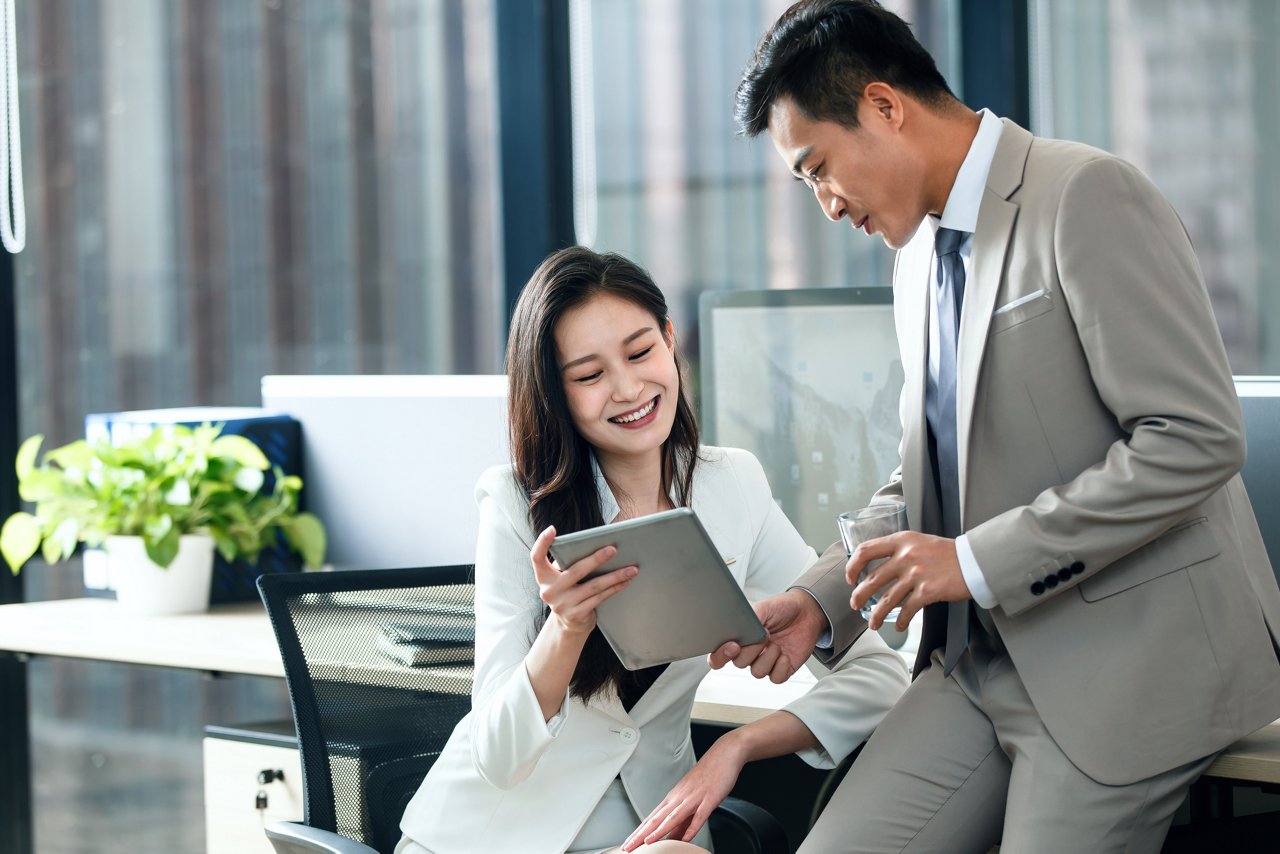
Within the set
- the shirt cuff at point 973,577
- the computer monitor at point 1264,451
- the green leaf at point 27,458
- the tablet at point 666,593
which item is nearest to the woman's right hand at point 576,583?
the tablet at point 666,593

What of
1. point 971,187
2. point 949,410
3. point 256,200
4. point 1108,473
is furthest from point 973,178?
point 256,200

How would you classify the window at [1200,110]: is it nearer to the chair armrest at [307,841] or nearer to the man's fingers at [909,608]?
the man's fingers at [909,608]

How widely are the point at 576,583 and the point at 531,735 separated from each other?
21 centimetres

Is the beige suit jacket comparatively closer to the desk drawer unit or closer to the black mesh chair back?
the black mesh chair back

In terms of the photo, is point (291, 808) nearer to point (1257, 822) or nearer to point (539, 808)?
point (539, 808)

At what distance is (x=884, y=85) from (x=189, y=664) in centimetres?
151

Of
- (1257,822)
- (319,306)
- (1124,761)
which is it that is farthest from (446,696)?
(319,306)

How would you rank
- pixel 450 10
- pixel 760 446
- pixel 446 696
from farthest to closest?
1. pixel 450 10
2. pixel 760 446
3. pixel 446 696

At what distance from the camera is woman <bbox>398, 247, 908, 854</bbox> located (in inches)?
65.7

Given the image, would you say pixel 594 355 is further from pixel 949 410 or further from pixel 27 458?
pixel 27 458

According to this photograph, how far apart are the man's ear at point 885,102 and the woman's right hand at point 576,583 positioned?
57 cm

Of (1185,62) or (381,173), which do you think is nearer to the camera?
(1185,62)

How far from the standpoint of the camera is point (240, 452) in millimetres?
2836

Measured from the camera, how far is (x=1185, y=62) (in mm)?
3389
